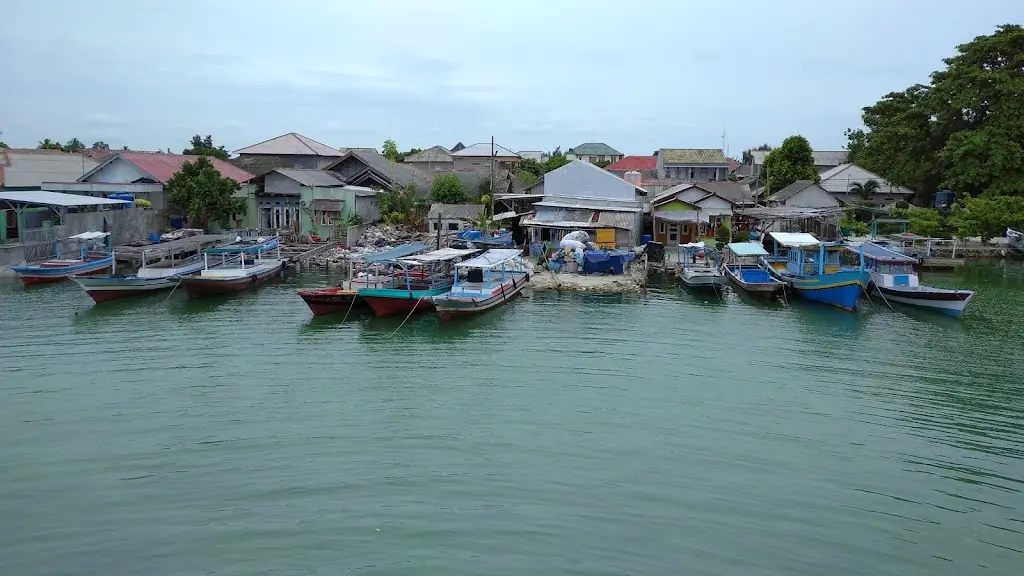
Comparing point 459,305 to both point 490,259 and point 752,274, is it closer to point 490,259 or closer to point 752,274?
point 490,259

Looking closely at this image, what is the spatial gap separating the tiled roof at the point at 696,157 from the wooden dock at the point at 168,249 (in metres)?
34.3

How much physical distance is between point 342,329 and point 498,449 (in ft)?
31.0

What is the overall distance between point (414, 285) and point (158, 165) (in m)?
21.3

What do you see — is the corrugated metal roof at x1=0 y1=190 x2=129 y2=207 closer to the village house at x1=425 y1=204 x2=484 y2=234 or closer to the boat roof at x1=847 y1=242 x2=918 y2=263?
the village house at x1=425 y1=204 x2=484 y2=234

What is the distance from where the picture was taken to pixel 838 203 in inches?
1539

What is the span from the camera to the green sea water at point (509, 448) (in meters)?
9.12

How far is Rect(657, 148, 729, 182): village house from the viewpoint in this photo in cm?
5456

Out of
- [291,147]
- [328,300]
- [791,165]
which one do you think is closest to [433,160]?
[291,147]

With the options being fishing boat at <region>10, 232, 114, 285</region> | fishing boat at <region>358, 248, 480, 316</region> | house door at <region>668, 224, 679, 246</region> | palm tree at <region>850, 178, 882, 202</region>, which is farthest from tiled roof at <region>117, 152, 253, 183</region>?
palm tree at <region>850, 178, 882, 202</region>

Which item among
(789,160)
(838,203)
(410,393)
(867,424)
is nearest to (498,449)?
(410,393)

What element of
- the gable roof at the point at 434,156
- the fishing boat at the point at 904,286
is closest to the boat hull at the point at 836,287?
the fishing boat at the point at 904,286

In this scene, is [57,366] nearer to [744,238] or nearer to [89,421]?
[89,421]

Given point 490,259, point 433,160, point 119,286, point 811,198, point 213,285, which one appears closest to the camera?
point 119,286

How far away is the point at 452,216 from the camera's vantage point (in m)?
36.5
